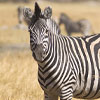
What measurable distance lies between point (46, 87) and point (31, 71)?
14.7 ft

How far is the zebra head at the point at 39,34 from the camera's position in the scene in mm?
4645

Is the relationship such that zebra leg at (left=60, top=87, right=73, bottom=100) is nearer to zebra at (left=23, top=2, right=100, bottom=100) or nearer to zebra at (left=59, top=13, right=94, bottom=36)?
zebra at (left=23, top=2, right=100, bottom=100)

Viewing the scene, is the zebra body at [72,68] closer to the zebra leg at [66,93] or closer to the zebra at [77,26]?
the zebra leg at [66,93]

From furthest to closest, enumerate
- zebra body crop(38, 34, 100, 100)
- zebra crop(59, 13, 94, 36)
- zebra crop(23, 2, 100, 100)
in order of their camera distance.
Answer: zebra crop(59, 13, 94, 36) < zebra body crop(38, 34, 100, 100) < zebra crop(23, 2, 100, 100)

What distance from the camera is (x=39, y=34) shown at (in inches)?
185

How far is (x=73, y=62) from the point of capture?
517 centimetres

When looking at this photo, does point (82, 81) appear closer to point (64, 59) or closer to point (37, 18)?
point (64, 59)

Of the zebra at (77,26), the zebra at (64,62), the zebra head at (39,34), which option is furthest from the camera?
the zebra at (77,26)

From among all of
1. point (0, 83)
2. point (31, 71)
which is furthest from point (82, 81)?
point (31, 71)

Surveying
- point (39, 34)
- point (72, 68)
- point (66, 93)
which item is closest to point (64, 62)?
point (72, 68)

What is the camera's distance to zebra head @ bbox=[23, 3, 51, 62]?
15.2ft

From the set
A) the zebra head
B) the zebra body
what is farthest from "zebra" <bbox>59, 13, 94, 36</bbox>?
the zebra head

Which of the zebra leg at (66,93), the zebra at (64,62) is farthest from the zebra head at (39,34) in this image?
the zebra leg at (66,93)

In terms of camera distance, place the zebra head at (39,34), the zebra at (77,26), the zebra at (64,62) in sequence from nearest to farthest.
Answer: the zebra head at (39,34), the zebra at (64,62), the zebra at (77,26)
